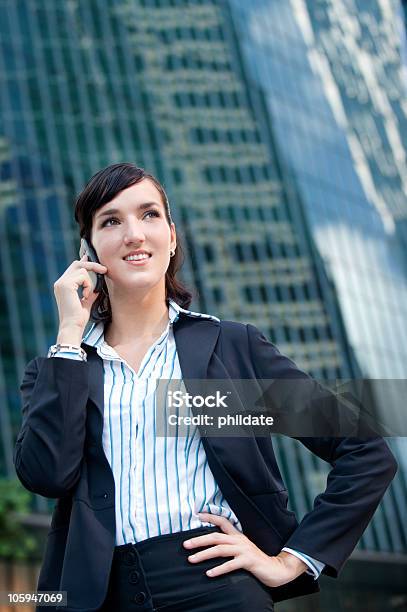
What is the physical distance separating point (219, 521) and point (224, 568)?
5.6 inches

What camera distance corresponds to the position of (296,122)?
44406 millimetres

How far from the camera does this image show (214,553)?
2.82 metres

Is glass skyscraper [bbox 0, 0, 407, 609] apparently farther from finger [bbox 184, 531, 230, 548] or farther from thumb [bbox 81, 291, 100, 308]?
finger [bbox 184, 531, 230, 548]

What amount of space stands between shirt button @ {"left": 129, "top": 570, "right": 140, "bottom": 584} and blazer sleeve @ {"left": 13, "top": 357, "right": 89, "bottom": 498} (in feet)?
1.10

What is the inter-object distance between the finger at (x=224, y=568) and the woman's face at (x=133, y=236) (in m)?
0.97

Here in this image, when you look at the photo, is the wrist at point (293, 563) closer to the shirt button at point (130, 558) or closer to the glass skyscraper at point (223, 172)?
the shirt button at point (130, 558)

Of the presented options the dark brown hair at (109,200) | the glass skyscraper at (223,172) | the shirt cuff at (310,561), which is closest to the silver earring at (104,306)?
the dark brown hair at (109,200)

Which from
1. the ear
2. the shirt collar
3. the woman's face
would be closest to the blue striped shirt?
the shirt collar

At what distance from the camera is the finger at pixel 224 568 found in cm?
282

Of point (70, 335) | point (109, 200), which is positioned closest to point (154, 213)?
point (109, 200)

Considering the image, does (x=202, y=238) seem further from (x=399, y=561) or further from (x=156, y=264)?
(x=156, y=264)

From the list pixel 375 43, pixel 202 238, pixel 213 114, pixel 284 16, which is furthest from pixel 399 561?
pixel 375 43

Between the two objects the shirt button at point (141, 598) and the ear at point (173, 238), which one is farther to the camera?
the ear at point (173, 238)

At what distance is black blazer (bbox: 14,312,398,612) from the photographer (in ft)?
9.44
